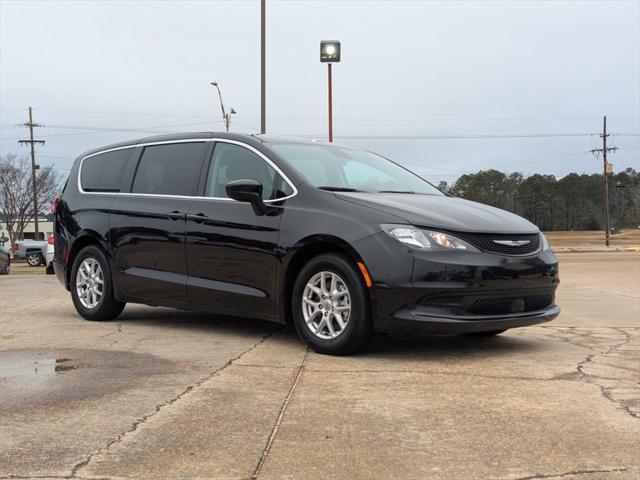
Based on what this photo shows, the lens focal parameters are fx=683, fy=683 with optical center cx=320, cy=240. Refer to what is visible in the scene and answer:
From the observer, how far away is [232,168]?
6.05m

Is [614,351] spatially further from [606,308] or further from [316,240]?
[606,308]

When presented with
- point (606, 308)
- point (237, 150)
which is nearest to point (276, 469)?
point (237, 150)

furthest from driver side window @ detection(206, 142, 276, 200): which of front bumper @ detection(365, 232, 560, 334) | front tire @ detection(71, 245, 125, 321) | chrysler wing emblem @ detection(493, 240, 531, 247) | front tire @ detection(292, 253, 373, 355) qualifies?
chrysler wing emblem @ detection(493, 240, 531, 247)

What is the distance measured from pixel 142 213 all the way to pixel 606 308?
608 centimetres

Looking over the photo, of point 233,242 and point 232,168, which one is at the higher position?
point 232,168

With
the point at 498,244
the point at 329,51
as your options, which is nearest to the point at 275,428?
the point at 498,244

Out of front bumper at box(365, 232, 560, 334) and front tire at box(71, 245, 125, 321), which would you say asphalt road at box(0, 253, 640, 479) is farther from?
front tire at box(71, 245, 125, 321)

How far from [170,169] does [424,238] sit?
9.17 ft

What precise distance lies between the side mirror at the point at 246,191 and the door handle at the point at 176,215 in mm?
780

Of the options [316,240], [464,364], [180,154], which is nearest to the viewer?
[464,364]

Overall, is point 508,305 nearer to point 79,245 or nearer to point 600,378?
point 600,378

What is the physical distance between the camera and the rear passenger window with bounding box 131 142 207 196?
629 cm

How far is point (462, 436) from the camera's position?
3.19 meters

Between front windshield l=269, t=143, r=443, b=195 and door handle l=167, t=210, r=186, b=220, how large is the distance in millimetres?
1040
